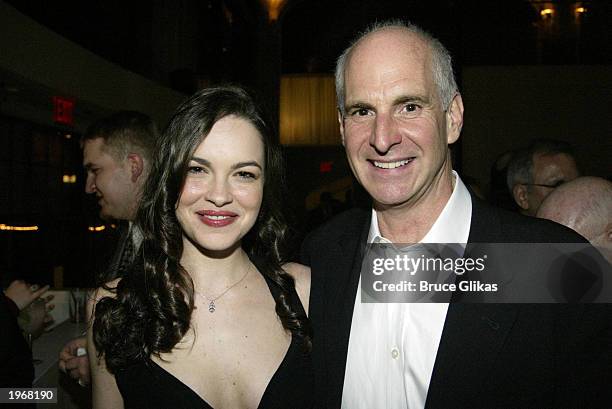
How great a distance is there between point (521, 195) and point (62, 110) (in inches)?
228

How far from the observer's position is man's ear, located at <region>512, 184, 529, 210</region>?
3408 millimetres

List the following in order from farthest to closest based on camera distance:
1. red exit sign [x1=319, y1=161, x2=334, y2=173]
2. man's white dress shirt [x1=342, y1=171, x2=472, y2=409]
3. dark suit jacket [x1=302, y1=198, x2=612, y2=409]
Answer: red exit sign [x1=319, y1=161, x2=334, y2=173] → man's white dress shirt [x1=342, y1=171, x2=472, y2=409] → dark suit jacket [x1=302, y1=198, x2=612, y2=409]

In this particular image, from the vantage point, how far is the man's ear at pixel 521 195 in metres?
3.41

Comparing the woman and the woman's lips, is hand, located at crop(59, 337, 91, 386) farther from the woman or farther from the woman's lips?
the woman's lips

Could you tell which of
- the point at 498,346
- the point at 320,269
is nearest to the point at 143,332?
the point at 320,269

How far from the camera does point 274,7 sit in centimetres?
1151

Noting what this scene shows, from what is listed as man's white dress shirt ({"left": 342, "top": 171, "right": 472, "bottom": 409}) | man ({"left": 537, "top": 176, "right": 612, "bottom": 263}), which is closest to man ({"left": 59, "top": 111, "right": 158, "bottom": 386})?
man's white dress shirt ({"left": 342, "top": 171, "right": 472, "bottom": 409})

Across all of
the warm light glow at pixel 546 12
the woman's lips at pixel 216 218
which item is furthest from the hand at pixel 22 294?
the warm light glow at pixel 546 12

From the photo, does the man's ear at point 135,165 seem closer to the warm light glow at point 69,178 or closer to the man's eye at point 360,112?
the man's eye at point 360,112

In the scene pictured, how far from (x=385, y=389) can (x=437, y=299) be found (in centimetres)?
31

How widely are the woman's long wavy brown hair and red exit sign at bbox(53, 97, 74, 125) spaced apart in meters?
5.54

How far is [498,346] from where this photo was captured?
4.86ft

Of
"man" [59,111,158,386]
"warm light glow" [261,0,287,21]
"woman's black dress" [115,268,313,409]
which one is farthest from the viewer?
"warm light glow" [261,0,287,21]

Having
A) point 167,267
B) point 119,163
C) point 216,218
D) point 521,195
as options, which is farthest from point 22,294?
point 521,195
